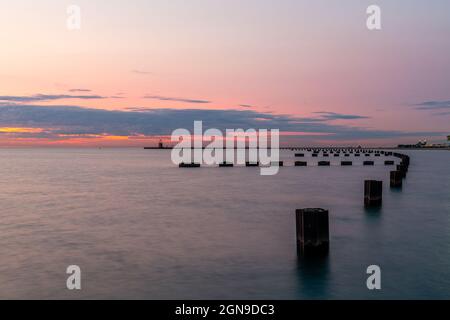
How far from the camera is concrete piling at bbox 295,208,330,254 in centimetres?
1068

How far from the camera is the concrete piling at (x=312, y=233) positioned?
35.0 feet

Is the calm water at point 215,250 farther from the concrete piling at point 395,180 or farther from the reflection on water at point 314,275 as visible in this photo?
the concrete piling at point 395,180

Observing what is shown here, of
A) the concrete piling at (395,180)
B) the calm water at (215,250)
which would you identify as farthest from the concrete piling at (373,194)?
the concrete piling at (395,180)

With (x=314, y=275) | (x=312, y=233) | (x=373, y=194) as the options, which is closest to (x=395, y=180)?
(x=373, y=194)

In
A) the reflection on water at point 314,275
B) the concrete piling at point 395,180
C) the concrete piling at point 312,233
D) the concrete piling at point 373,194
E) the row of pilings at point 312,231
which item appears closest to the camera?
the reflection on water at point 314,275

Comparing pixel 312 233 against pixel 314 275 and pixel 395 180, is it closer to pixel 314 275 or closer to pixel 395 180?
pixel 314 275

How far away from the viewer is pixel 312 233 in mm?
11055

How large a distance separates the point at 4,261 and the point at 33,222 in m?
7.39

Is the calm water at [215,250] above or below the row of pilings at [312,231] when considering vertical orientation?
below

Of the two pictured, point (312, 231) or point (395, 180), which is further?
point (395, 180)

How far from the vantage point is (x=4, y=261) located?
11.9m
